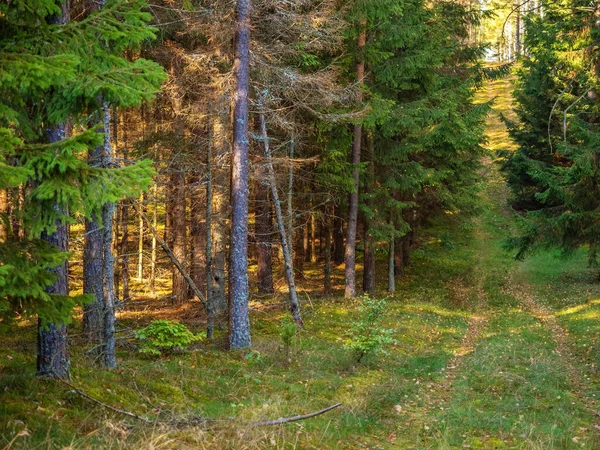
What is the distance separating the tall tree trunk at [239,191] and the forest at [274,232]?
2.0 inches

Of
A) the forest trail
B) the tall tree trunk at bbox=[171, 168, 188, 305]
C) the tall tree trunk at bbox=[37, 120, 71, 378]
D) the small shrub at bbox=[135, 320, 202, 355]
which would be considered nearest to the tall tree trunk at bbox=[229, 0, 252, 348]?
the small shrub at bbox=[135, 320, 202, 355]

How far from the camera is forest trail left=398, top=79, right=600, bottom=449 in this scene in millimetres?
7590

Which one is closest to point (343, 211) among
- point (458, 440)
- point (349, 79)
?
point (349, 79)

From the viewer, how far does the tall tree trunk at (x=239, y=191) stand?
38.9ft

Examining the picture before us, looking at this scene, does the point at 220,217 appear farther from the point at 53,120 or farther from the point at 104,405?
the point at 53,120

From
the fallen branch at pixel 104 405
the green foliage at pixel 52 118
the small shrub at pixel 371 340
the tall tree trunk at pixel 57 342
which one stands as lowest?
the small shrub at pixel 371 340

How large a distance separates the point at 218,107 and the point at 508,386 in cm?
949

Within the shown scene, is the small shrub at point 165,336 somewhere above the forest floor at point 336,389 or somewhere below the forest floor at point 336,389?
above

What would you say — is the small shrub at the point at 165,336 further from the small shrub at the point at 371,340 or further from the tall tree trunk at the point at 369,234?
the tall tree trunk at the point at 369,234

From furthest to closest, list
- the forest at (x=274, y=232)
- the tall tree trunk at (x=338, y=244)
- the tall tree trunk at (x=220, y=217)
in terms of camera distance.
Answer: the tall tree trunk at (x=338, y=244) → the tall tree trunk at (x=220, y=217) → the forest at (x=274, y=232)

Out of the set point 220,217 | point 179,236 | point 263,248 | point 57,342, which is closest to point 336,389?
point 57,342

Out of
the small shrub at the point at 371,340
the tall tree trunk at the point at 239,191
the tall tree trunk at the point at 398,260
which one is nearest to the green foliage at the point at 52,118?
the tall tree trunk at the point at 239,191

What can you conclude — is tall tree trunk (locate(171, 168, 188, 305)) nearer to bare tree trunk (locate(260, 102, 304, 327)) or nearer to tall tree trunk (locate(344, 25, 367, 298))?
bare tree trunk (locate(260, 102, 304, 327))

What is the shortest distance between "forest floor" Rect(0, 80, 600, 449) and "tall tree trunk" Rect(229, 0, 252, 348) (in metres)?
0.75
